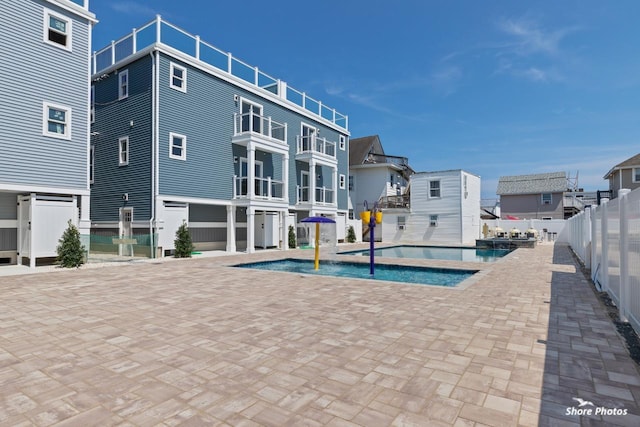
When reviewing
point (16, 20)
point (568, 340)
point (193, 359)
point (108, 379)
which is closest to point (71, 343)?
point (108, 379)

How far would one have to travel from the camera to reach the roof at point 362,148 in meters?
34.5

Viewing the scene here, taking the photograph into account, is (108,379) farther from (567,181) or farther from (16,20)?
(567,181)

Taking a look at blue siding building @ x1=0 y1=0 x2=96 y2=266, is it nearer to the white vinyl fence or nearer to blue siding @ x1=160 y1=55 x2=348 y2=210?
blue siding @ x1=160 y1=55 x2=348 y2=210

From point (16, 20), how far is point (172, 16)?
6.06 m

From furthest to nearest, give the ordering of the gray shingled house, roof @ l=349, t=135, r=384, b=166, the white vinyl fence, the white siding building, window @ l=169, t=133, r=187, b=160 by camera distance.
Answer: the gray shingled house < roof @ l=349, t=135, r=384, b=166 < the white siding building < window @ l=169, t=133, r=187, b=160 < the white vinyl fence

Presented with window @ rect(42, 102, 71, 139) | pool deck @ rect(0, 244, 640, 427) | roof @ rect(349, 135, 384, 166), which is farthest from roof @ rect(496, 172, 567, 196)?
window @ rect(42, 102, 71, 139)

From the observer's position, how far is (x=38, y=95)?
40.5ft

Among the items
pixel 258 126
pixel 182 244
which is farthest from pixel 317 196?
pixel 182 244

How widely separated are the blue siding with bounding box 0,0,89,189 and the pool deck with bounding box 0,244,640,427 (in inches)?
262

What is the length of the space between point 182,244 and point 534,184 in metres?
40.6

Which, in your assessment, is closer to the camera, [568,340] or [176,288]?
Result: [568,340]

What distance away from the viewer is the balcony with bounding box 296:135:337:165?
2398 cm

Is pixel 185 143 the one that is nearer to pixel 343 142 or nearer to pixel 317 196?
pixel 317 196

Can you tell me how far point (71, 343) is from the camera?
15.1 feet
